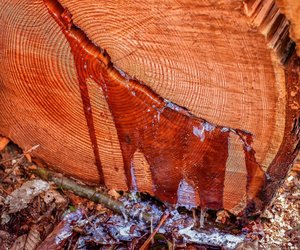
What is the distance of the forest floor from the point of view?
2150mm

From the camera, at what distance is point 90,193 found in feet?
7.61

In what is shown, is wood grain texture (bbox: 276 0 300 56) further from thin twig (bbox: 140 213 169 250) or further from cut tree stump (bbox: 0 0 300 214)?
thin twig (bbox: 140 213 169 250)

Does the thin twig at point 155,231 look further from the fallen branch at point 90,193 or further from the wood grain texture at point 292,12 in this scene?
the wood grain texture at point 292,12

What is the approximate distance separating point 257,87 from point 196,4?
0.40 meters

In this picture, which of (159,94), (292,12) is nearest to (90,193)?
(159,94)

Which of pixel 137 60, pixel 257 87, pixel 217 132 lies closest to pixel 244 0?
pixel 257 87

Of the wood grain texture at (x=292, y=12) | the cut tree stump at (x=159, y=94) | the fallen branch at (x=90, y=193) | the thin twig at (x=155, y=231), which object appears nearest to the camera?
the wood grain texture at (x=292, y=12)

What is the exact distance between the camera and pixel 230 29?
58.6 inches

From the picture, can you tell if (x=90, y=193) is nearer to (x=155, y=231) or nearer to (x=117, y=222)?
(x=117, y=222)

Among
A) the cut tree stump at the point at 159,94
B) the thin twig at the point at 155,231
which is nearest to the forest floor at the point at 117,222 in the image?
the thin twig at the point at 155,231

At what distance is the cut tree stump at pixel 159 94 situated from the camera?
1.55m

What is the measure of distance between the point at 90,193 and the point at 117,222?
21 centimetres

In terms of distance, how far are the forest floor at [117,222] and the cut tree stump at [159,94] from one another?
0.10 metres

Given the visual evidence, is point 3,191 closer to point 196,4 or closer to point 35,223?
point 35,223
